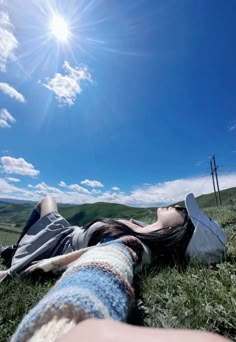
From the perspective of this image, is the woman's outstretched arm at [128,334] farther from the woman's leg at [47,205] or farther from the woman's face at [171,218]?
the woman's leg at [47,205]

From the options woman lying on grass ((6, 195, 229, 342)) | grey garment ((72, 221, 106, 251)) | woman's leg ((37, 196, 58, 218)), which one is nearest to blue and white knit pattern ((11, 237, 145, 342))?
woman lying on grass ((6, 195, 229, 342))

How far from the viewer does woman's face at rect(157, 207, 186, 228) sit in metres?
3.22

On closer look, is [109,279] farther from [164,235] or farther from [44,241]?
[44,241]

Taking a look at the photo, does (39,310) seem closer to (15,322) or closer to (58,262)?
(15,322)

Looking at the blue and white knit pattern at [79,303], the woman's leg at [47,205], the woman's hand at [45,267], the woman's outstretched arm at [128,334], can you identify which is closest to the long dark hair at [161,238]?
the woman's hand at [45,267]

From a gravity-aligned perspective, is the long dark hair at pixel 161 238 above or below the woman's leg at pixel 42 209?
below

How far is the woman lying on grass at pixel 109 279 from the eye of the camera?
0.62 metres

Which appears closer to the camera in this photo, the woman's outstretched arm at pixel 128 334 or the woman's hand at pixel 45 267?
the woman's outstretched arm at pixel 128 334

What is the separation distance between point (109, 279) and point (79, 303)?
16.2 inches

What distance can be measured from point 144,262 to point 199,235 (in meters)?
0.77

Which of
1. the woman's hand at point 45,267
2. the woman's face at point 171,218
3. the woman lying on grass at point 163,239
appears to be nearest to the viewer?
the woman's hand at point 45,267

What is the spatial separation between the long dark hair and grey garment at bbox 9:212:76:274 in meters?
0.66

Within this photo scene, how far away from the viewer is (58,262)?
2.55 metres

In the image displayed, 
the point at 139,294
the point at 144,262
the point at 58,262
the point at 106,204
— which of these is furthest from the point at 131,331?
the point at 106,204
